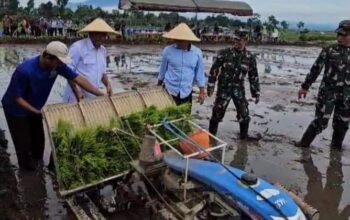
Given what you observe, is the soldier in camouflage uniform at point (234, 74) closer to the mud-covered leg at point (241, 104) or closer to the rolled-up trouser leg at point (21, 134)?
the mud-covered leg at point (241, 104)

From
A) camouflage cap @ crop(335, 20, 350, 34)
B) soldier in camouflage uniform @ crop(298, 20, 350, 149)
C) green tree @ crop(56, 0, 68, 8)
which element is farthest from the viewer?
green tree @ crop(56, 0, 68, 8)

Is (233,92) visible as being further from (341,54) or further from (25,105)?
(25,105)

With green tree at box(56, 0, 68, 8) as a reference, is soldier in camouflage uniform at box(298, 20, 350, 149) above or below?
below

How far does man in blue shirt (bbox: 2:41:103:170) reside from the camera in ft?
15.8

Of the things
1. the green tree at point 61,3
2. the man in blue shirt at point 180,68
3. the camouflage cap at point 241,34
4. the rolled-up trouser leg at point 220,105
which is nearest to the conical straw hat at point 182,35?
the man in blue shirt at point 180,68

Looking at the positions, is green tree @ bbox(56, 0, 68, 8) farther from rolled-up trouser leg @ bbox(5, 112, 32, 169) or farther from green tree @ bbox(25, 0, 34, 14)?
rolled-up trouser leg @ bbox(5, 112, 32, 169)

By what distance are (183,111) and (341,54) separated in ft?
10.3

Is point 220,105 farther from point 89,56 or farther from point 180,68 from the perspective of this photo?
point 89,56

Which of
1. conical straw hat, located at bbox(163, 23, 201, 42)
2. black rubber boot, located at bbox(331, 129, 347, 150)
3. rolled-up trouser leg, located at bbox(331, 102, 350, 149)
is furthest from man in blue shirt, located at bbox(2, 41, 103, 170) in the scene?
black rubber boot, located at bbox(331, 129, 347, 150)

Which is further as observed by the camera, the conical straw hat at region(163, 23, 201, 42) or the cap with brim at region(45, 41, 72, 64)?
the conical straw hat at region(163, 23, 201, 42)

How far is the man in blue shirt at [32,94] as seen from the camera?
15.8ft

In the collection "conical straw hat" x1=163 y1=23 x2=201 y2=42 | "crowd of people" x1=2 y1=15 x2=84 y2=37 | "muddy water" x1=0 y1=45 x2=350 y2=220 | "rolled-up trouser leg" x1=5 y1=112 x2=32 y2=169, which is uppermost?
"conical straw hat" x1=163 y1=23 x2=201 y2=42

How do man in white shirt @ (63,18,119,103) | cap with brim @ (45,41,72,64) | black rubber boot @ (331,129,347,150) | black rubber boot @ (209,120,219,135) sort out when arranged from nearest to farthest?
cap with brim @ (45,41,72,64), man in white shirt @ (63,18,119,103), black rubber boot @ (331,129,347,150), black rubber boot @ (209,120,219,135)

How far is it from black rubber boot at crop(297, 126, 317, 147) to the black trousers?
163 inches
